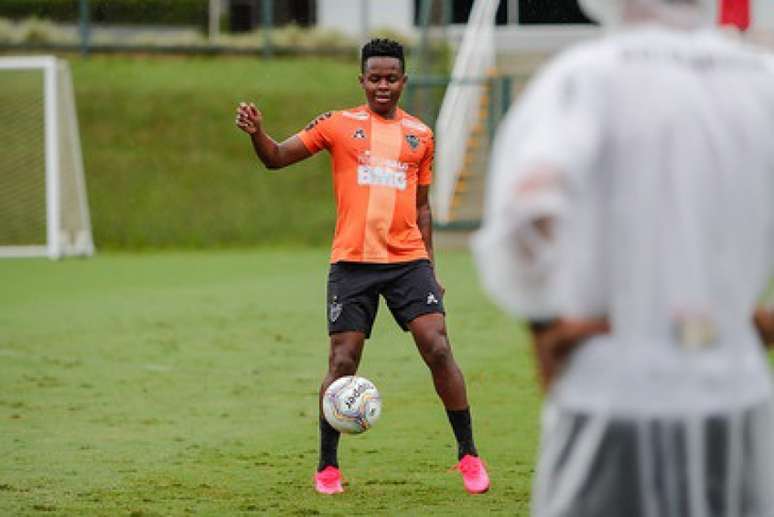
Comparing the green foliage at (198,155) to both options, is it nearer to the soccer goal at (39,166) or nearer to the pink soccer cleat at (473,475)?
the soccer goal at (39,166)

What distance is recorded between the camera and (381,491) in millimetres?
7758

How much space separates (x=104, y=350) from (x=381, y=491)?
20.1 feet

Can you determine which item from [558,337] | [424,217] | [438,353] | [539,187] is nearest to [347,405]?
[438,353]

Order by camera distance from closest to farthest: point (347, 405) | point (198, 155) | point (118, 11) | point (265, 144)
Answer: point (265, 144)
point (347, 405)
point (198, 155)
point (118, 11)

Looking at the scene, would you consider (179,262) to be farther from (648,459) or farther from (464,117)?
(648,459)

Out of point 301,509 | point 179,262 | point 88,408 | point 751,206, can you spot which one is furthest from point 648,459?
point 179,262

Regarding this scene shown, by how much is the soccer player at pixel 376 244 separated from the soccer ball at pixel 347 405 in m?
0.06

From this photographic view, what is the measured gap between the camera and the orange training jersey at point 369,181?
7.79 meters

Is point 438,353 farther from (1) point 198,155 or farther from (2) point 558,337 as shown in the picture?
(1) point 198,155

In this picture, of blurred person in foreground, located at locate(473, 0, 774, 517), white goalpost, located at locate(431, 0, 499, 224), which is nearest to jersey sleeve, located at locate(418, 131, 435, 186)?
blurred person in foreground, located at locate(473, 0, 774, 517)

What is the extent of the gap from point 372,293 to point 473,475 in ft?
3.00

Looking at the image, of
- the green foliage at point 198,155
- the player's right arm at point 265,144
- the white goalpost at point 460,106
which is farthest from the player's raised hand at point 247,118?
the green foliage at point 198,155

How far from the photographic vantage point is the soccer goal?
22859 millimetres

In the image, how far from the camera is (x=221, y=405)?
10727mm
